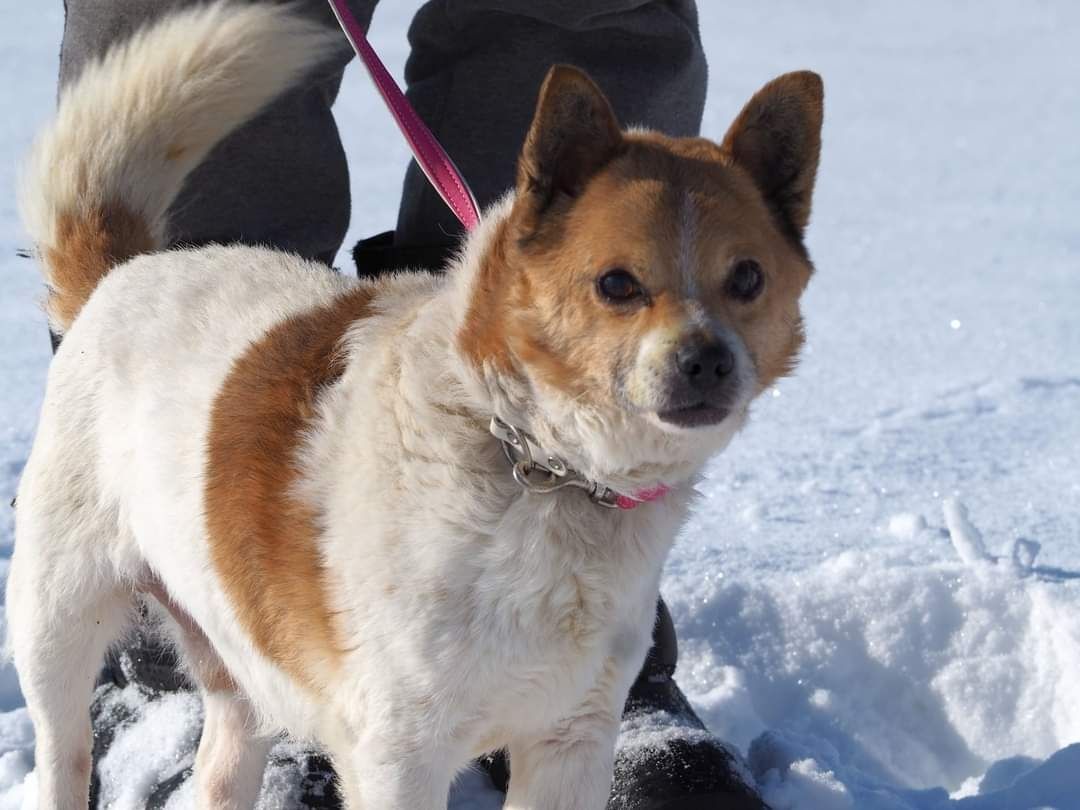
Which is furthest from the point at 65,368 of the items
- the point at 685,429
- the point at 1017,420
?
the point at 1017,420

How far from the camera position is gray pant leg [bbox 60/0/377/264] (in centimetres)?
276

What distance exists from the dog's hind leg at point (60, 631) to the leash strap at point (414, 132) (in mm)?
882

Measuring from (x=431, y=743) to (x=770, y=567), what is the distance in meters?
1.82

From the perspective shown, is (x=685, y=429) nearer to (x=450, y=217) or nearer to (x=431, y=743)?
(x=431, y=743)

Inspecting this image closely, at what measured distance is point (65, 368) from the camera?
244 cm

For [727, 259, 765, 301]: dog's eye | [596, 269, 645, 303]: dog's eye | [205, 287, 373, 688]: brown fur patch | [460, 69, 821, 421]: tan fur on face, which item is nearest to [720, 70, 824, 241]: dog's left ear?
[460, 69, 821, 421]: tan fur on face

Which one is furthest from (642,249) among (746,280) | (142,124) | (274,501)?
(142,124)

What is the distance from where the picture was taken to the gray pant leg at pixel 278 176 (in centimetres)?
276

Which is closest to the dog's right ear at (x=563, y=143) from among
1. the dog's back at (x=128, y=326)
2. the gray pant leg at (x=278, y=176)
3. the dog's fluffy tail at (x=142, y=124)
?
the dog's back at (x=128, y=326)

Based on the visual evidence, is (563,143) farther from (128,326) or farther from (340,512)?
(128,326)

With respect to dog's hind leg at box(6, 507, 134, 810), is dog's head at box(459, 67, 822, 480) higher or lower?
higher

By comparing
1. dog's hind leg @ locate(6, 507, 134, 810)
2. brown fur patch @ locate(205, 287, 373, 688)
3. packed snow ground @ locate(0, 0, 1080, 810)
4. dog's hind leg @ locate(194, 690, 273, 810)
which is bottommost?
packed snow ground @ locate(0, 0, 1080, 810)

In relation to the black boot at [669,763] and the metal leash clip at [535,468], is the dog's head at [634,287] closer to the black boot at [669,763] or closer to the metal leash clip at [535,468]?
the metal leash clip at [535,468]

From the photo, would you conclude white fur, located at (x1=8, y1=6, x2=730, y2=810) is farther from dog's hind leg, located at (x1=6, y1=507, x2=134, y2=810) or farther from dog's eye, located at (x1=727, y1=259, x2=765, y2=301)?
dog's eye, located at (x1=727, y1=259, x2=765, y2=301)
